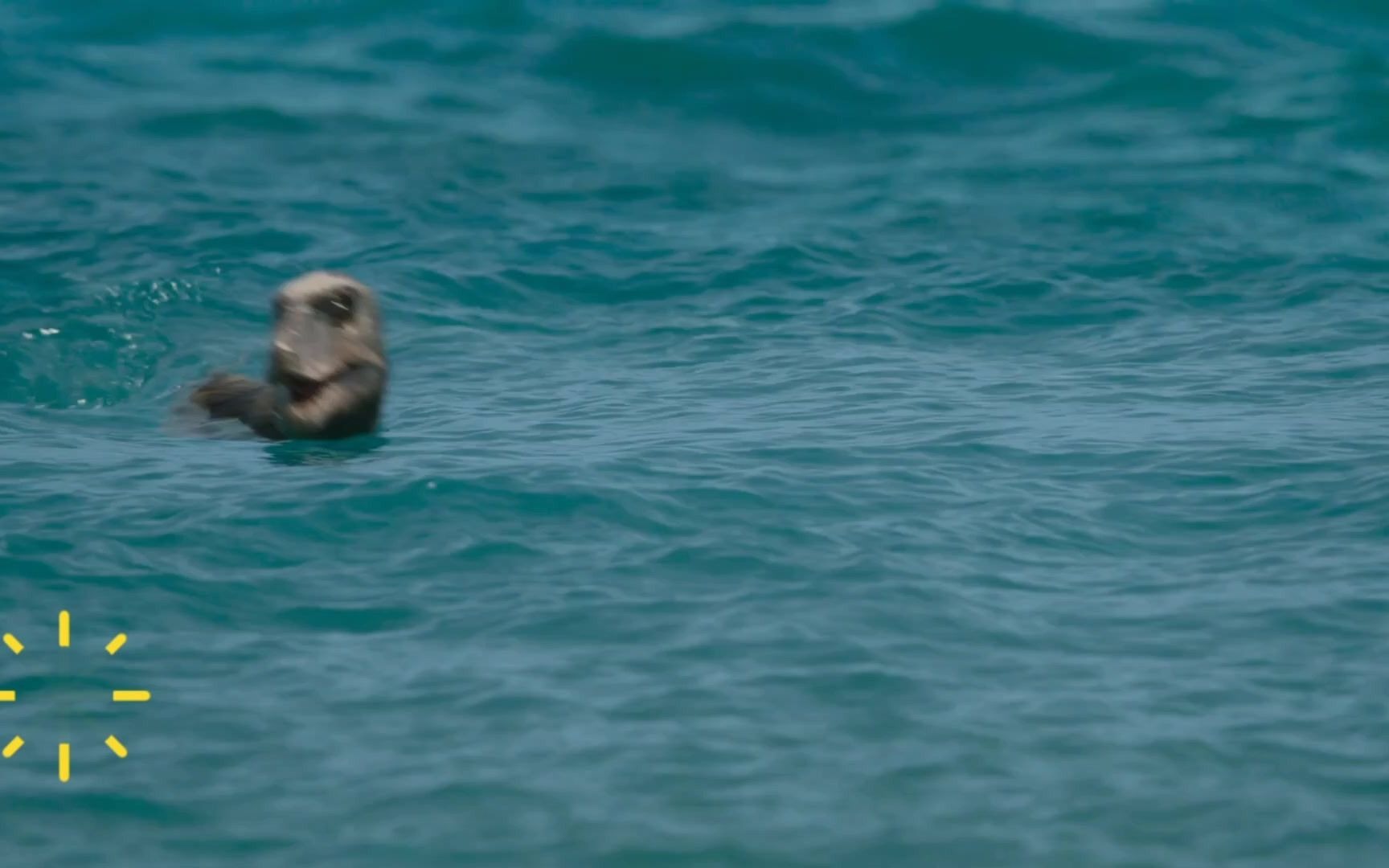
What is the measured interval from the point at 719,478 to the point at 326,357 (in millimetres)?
1768

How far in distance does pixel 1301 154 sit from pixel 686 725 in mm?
11369

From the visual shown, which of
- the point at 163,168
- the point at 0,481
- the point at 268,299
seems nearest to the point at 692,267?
the point at 268,299

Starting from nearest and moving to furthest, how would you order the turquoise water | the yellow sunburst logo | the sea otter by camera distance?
the turquoise water → the yellow sunburst logo → the sea otter

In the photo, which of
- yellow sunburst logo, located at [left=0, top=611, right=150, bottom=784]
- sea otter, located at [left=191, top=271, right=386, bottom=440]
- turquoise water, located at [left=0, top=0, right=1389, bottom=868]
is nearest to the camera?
turquoise water, located at [left=0, top=0, right=1389, bottom=868]

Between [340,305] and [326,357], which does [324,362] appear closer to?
[326,357]

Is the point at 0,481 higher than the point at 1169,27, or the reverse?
the point at 1169,27

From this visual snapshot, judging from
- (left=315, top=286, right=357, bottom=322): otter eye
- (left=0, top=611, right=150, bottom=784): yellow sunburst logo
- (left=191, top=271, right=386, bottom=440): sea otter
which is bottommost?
(left=0, top=611, right=150, bottom=784): yellow sunburst logo

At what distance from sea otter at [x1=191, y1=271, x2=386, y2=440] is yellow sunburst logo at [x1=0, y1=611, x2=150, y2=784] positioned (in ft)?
6.19

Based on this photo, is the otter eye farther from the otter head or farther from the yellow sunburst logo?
the yellow sunburst logo

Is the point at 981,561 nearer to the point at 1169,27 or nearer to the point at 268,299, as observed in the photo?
the point at 268,299

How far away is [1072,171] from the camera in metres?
15.0

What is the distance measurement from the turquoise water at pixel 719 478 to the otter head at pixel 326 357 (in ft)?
0.72

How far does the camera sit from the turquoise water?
512cm

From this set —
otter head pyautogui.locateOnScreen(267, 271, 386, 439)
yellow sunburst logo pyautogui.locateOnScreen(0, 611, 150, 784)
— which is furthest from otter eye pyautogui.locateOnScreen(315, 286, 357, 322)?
yellow sunburst logo pyautogui.locateOnScreen(0, 611, 150, 784)
